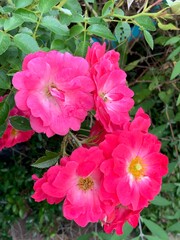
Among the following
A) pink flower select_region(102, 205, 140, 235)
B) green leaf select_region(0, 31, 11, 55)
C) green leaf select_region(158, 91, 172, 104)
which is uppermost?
green leaf select_region(0, 31, 11, 55)

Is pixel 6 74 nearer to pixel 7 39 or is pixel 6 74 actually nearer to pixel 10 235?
pixel 7 39

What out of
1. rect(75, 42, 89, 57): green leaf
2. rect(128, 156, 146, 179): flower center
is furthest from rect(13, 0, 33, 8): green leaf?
rect(128, 156, 146, 179): flower center

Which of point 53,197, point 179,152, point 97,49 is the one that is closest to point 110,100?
point 97,49

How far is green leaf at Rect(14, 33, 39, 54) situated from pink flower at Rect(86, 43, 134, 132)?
0.10m

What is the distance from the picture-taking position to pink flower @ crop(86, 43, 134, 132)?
2.63 ft

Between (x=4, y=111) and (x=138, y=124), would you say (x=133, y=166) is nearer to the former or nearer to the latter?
(x=138, y=124)

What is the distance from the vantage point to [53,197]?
2.77 ft

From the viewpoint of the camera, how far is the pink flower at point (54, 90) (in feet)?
2.48

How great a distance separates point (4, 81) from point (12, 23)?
0.39ft

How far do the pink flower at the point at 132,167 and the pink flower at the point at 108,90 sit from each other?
0.03m

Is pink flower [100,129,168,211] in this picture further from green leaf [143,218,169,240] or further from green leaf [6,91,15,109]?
green leaf [143,218,169,240]

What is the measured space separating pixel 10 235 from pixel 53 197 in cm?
121

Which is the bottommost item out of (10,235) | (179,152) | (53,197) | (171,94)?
(10,235)

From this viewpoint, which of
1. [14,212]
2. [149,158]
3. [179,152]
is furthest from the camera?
[179,152]
